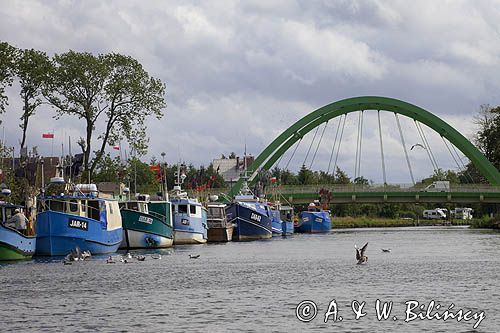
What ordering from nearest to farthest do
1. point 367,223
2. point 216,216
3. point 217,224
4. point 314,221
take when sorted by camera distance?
point 217,224 → point 216,216 → point 314,221 → point 367,223

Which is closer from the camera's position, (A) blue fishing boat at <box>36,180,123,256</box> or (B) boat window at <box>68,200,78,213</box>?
(A) blue fishing boat at <box>36,180,123,256</box>

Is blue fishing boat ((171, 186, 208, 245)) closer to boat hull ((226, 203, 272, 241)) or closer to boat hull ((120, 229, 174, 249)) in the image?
boat hull ((120, 229, 174, 249))

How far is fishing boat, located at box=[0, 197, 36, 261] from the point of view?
54344mm

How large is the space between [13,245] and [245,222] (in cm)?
4025

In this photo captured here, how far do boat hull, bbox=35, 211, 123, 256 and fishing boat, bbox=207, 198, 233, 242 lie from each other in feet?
89.5

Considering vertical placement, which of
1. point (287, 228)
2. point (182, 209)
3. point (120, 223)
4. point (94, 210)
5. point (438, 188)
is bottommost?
point (287, 228)

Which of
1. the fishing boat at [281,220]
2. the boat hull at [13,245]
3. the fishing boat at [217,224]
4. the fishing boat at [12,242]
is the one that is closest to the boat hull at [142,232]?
the fishing boat at [12,242]

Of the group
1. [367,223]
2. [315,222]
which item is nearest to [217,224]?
[315,222]

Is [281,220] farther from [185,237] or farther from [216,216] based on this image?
[185,237]

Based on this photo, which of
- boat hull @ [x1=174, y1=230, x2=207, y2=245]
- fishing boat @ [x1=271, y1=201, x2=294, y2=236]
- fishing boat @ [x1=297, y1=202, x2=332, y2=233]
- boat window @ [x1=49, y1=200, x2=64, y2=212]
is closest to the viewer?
boat window @ [x1=49, y1=200, x2=64, y2=212]

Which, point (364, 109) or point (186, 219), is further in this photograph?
point (364, 109)

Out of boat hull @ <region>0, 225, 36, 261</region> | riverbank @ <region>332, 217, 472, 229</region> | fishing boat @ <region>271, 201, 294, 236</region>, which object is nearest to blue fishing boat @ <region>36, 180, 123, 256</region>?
boat hull @ <region>0, 225, 36, 261</region>

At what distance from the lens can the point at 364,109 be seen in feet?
435

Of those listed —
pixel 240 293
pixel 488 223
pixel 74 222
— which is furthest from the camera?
pixel 488 223
